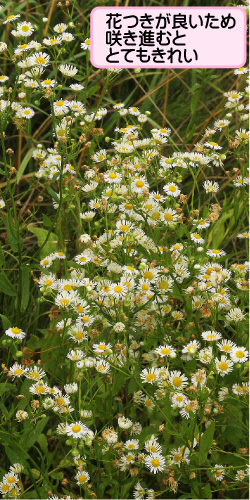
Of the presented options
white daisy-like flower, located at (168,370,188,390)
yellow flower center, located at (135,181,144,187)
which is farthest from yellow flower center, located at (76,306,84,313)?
yellow flower center, located at (135,181,144,187)

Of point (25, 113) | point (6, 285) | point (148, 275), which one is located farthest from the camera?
point (25, 113)

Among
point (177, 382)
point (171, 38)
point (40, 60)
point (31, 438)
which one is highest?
point (171, 38)

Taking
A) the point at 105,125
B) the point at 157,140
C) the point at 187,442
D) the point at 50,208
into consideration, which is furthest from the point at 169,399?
the point at 105,125

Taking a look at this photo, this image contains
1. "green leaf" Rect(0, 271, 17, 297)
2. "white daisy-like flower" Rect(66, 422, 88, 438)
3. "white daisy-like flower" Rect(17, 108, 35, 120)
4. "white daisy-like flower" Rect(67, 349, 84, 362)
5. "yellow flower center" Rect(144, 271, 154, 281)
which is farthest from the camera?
"white daisy-like flower" Rect(17, 108, 35, 120)

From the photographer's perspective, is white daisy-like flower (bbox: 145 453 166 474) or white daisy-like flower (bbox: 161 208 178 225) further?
white daisy-like flower (bbox: 161 208 178 225)

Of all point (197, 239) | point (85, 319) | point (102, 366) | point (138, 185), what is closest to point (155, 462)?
point (102, 366)

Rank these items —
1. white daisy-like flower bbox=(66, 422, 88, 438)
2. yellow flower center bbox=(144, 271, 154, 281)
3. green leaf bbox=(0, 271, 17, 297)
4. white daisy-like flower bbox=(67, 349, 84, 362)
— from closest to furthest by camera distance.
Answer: white daisy-like flower bbox=(66, 422, 88, 438) < white daisy-like flower bbox=(67, 349, 84, 362) < yellow flower center bbox=(144, 271, 154, 281) < green leaf bbox=(0, 271, 17, 297)

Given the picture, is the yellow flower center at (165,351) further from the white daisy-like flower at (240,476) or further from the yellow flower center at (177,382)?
the white daisy-like flower at (240,476)

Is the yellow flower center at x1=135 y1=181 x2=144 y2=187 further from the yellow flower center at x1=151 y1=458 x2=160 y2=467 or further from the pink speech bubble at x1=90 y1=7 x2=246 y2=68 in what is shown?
the yellow flower center at x1=151 y1=458 x2=160 y2=467

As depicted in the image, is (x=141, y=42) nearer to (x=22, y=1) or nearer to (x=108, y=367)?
(x=22, y=1)

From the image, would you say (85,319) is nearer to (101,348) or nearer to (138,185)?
(101,348)
